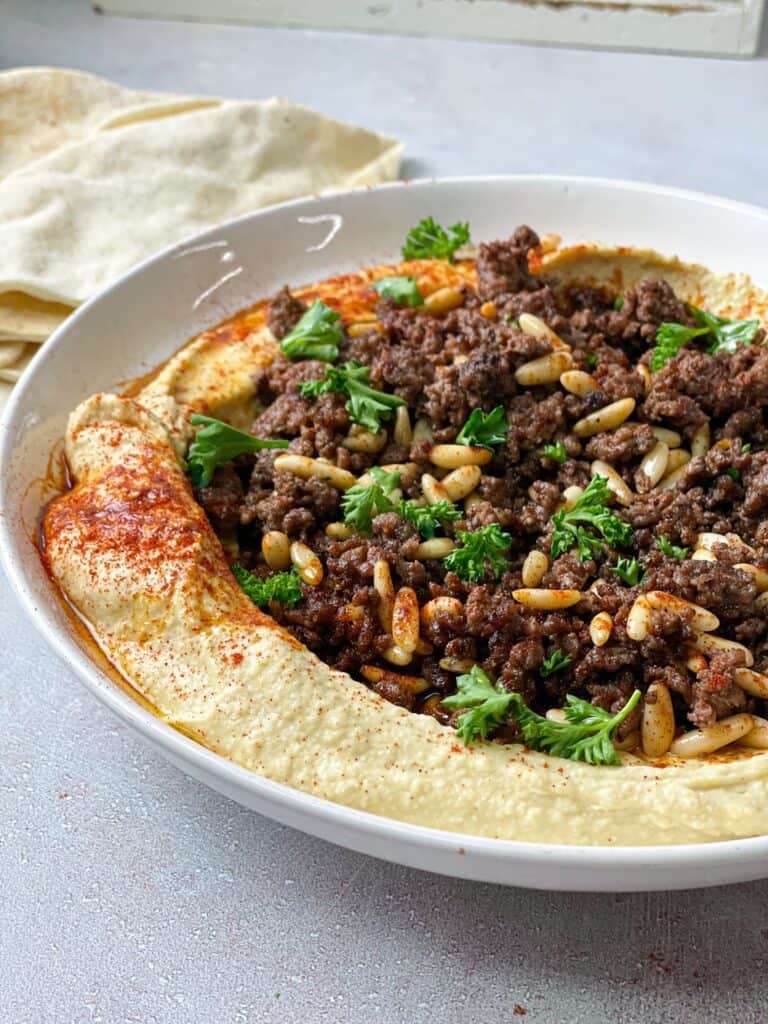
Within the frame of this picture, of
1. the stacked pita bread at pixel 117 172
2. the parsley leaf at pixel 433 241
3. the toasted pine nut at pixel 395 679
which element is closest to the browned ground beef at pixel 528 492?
the toasted pine nut at pixel 395 679

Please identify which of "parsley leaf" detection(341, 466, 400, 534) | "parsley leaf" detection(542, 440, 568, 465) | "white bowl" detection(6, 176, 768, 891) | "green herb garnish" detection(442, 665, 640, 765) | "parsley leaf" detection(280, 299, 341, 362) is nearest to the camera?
"white bowl" detection(6, 176, 768, 891)

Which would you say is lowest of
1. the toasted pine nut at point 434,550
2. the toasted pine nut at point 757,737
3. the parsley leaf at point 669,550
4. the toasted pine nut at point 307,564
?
the toasted pine nut at point 757,737

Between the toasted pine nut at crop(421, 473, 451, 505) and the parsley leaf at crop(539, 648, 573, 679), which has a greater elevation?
the toasted pine nut at crop(421, 473, 451, 505)

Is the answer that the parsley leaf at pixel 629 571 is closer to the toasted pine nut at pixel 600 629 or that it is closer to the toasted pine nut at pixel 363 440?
the toasted pine nut at pixel 600 629

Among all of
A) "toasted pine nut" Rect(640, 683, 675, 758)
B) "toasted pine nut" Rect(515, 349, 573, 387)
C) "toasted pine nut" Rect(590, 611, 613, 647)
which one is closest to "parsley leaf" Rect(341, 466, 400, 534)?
"toasted pine nut" Rect(515, 349, 573, 387)

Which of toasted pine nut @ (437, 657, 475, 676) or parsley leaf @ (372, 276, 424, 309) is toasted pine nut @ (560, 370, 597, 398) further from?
toasted pine nut @ (437, 657, 475, 676)

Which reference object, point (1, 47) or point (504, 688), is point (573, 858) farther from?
point (1, 47)
